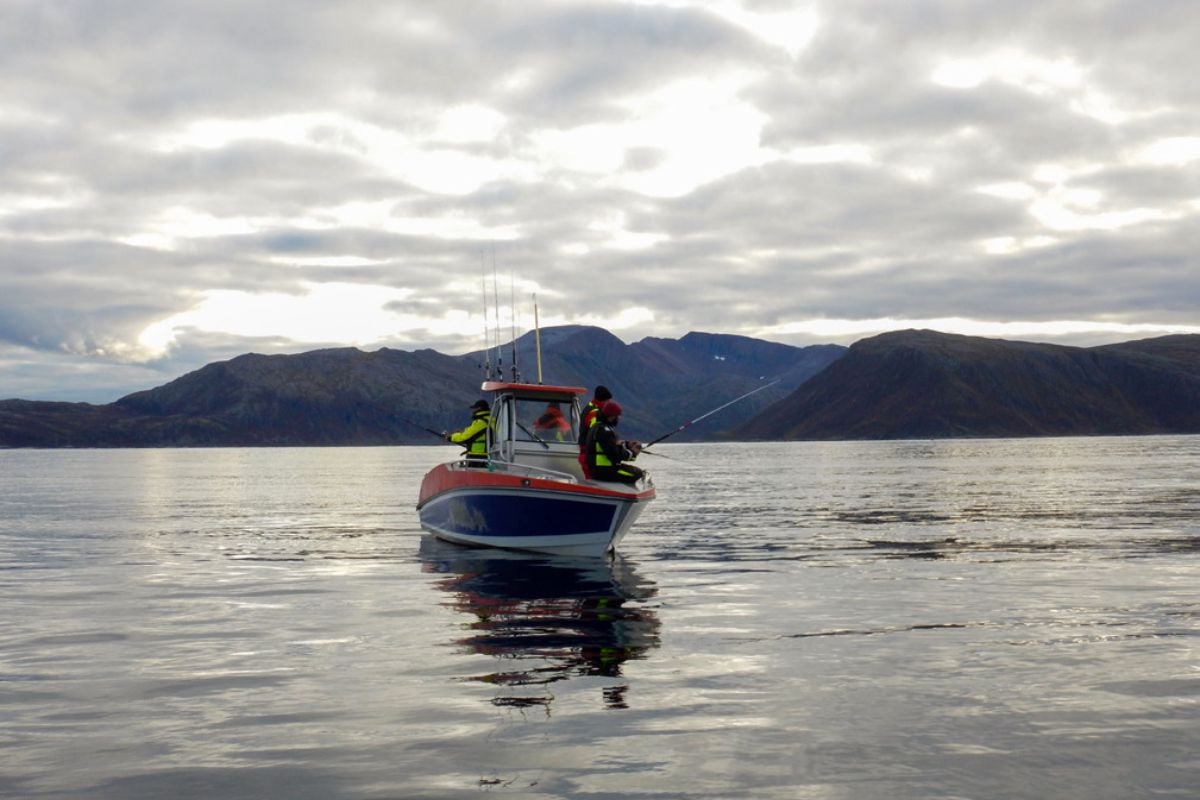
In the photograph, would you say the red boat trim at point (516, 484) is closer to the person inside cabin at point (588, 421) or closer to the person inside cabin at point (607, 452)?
the person inside cabin at point (607, 452)

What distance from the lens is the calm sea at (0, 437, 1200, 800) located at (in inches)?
323

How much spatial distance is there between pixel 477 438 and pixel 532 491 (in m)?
3.73

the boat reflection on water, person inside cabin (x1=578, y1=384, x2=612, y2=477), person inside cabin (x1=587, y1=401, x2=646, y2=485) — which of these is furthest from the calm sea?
person inside cabin (x1=578, y1=384, x2=612, y2=477)

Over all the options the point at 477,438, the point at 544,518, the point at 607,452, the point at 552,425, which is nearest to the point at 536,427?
the point at 552,425

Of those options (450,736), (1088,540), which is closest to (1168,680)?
(450,736)

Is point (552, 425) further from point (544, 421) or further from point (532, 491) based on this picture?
point (532, 491)

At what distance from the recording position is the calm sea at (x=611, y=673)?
26.9ft

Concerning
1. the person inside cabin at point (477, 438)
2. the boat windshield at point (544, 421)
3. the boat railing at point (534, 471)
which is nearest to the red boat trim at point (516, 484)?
the boat railing at point (534, 471)

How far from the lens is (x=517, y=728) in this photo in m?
9.51

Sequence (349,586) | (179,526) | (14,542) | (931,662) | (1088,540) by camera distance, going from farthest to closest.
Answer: (179,526), (14,542), (1088,540), (349,586), (931,662)

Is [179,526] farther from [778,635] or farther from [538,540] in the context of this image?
[778,635]

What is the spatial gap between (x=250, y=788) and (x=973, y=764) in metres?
5.16

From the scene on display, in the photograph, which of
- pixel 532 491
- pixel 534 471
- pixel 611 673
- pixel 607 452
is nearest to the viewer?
pixel 611 673

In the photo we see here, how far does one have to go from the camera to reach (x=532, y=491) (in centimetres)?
2334
